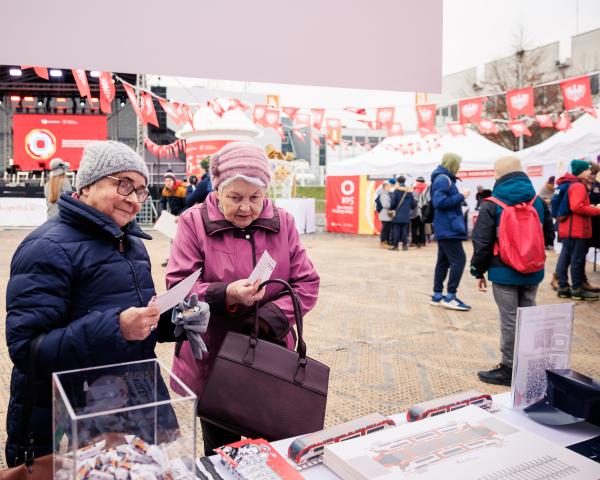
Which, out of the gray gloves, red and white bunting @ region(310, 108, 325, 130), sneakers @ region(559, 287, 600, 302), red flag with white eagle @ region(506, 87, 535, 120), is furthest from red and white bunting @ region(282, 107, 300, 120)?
the gray gloves

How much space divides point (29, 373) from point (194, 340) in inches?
16.8

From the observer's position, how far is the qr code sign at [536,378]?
155 centimetres

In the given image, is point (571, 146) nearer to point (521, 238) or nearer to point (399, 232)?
point (399, 232)

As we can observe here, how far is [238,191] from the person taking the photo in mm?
1811

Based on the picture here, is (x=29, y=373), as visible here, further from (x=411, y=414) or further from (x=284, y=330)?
(x=411, y=414)

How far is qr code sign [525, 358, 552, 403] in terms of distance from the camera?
1550 millimetres

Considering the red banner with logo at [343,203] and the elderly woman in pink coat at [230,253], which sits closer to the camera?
the elderly woman in pink coat at [230,253]

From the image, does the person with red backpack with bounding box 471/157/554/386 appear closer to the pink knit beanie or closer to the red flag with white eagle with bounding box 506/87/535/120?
the pink knit beanie

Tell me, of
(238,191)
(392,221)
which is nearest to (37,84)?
(392,221)

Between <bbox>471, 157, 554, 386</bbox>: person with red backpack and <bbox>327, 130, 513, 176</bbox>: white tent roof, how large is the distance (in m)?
9.23

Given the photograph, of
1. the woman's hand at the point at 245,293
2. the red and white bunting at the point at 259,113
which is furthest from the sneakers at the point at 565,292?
the red and white bunting at the point at 259,113

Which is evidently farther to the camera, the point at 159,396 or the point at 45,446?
the point at 45,446

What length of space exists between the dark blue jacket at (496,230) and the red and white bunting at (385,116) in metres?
9.01

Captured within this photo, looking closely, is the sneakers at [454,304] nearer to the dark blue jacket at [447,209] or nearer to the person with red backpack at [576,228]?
the dark blue jacket at [447,209]
